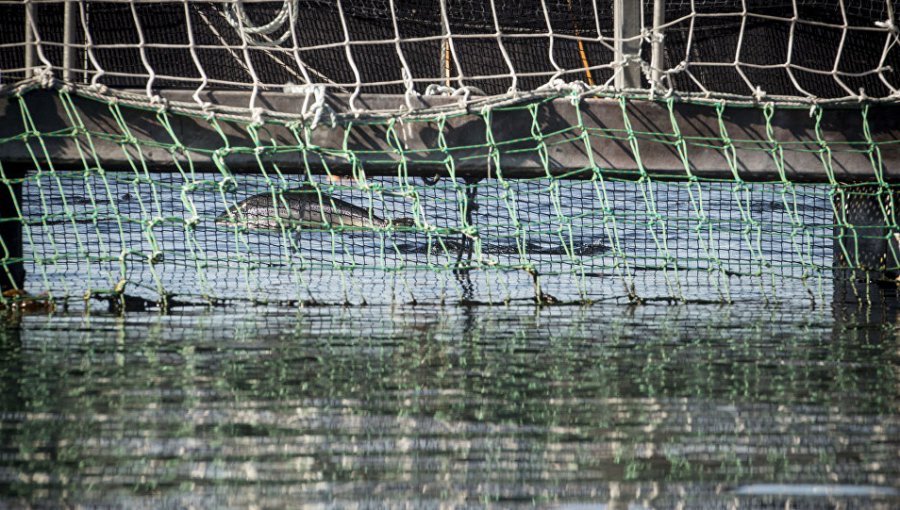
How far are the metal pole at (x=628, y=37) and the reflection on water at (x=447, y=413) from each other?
162 centimetres

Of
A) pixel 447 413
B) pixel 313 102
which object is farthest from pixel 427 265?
pixel 447 413

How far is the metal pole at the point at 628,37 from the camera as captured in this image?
21.0 ft

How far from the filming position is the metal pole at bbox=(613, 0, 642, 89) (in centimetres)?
641

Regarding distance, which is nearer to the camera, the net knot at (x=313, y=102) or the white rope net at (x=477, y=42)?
the net knot at (x=313, y=102)

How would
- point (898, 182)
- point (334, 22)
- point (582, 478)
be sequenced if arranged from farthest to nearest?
point (334, 22) < point (898, 182) < point (582, 478)

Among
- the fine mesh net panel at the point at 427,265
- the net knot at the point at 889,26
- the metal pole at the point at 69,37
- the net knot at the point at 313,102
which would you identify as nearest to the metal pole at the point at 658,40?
the fine mesh net panel at the point at 427,265

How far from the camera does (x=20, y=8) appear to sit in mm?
7805

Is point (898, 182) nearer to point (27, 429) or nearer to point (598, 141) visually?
point (598, 141)

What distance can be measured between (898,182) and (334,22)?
472cm

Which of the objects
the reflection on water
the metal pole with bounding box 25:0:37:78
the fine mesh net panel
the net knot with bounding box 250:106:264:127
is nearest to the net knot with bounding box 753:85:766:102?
the fine mesh net panel

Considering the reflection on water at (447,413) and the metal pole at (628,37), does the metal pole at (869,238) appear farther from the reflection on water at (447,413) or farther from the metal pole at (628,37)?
the reflection on water at (447,413)

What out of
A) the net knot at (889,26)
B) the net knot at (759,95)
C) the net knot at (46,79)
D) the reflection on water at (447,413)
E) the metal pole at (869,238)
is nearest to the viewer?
the reflection on water at (447,413)

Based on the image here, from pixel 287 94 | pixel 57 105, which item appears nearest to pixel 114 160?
pixel 57 105

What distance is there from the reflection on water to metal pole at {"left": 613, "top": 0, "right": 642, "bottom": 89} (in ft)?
5.32
